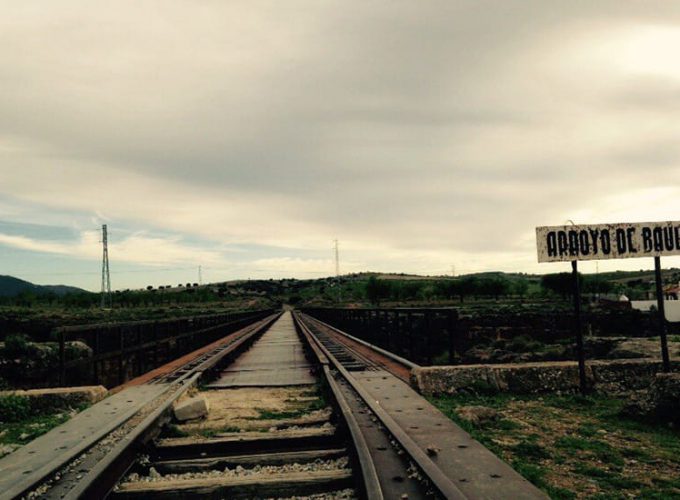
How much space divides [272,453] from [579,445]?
2.50m

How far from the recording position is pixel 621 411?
551 centimetres

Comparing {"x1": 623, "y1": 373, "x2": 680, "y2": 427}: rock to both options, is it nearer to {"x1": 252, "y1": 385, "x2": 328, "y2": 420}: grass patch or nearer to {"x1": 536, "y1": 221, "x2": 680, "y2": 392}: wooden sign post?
{"x1": 536, "y1": 221, "x2": 680, "y2": 392}: wooden sign post

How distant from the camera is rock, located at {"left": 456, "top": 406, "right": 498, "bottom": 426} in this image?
17.0 ft

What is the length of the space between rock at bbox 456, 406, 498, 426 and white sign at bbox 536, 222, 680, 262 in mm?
2240

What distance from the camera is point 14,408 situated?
600 cm

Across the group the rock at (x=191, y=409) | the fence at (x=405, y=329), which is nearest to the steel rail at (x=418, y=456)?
the rock at (x=191, y=409)

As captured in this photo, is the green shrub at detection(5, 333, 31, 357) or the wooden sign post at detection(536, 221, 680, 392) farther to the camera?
the green shrub at detection(5, 333, 31, 357)

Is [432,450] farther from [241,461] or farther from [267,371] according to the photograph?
[267,371]

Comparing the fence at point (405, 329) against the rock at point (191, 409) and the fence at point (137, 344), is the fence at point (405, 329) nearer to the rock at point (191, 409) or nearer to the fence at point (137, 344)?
the rock at point (191, 409)

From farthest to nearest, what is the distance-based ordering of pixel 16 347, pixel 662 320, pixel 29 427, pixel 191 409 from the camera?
pixel 16 347
pixel 662 320
pixel 191 409
pixel 29 427

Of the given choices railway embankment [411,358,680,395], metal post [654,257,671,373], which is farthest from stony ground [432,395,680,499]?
metal post [654,257,671,373]

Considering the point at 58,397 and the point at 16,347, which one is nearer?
the point at 58,397

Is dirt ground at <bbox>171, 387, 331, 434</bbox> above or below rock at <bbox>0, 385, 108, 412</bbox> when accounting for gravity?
below

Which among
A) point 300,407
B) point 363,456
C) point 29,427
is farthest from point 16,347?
point 363,456
